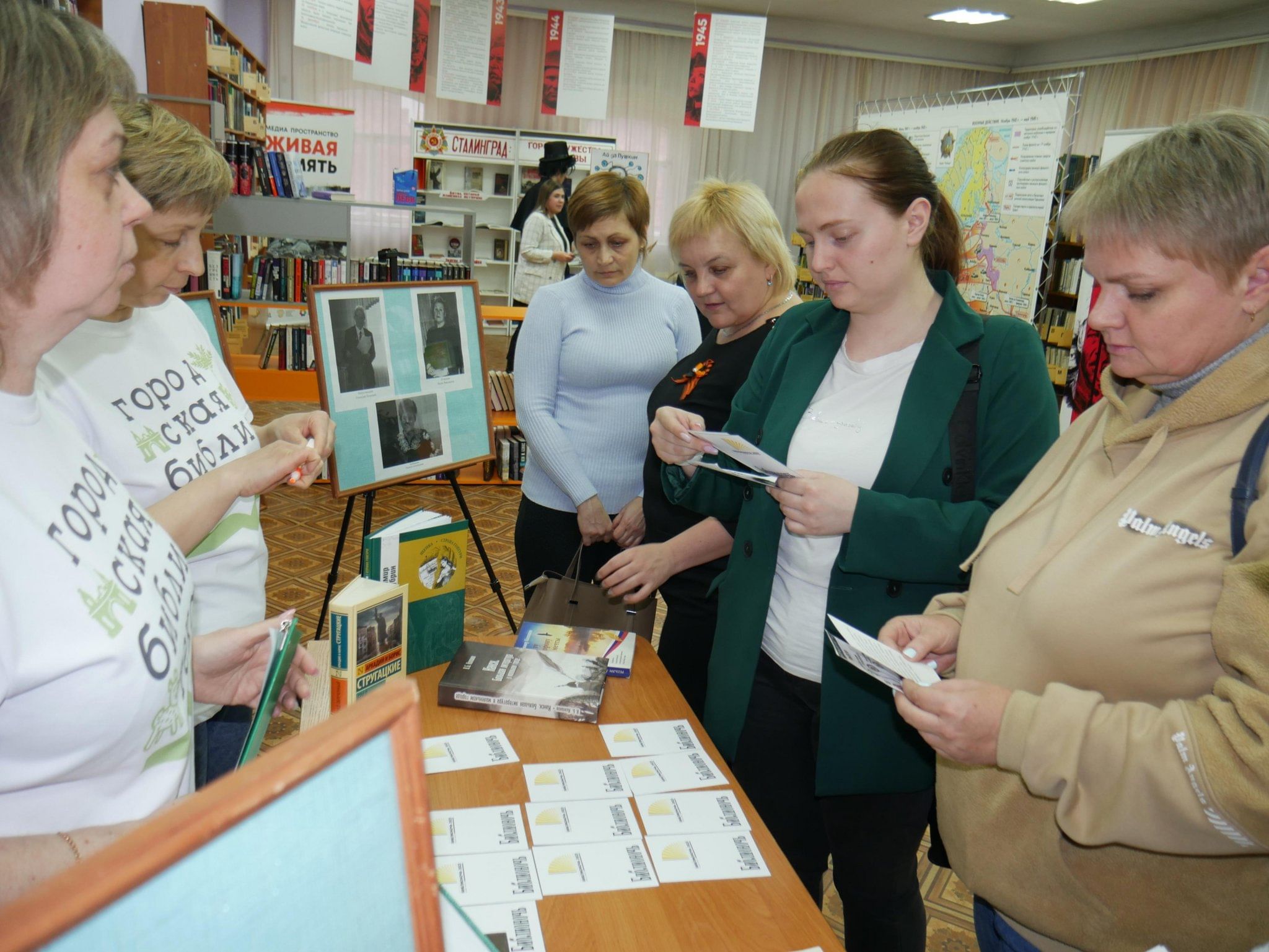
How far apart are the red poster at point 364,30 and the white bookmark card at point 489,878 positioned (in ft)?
16.1

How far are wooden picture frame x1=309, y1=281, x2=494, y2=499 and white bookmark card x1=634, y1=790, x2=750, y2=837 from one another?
195 centimetres

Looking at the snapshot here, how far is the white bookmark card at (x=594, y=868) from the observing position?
3.79ft

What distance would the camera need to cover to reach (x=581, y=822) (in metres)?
1.28

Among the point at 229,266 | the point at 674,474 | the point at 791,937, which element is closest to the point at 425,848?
the point at 791,937

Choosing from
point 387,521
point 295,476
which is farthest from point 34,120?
point 387,521

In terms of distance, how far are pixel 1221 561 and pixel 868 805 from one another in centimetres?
84

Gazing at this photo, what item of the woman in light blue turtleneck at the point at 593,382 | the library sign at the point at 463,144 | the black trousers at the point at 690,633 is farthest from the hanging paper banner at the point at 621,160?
the black trousers at the point at 690,633

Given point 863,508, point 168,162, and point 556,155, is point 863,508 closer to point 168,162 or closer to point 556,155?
point 168,162

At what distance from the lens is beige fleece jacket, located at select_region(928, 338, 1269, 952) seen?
870 mm

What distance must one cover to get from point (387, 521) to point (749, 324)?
352cm

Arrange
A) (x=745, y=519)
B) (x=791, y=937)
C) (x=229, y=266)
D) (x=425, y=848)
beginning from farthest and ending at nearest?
(x=229, y=266), (x=745, y=519), (x=791, y=937), (x=425, y=848)

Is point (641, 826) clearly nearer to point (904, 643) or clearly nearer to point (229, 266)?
point (904, 643)

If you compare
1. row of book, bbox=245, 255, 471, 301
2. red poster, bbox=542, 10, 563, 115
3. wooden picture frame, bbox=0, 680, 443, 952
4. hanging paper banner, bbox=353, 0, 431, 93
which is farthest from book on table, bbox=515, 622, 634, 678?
red poster, bbox=542, 10, 563, 115

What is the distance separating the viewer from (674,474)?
193cm
